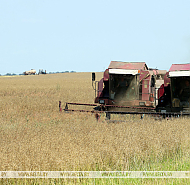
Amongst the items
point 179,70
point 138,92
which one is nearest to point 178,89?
point 179,70

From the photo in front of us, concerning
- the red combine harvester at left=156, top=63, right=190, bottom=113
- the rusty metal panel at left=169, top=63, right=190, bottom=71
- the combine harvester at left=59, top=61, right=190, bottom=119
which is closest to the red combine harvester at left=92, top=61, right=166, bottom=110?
the combine harvester at left=59, top=61, right=190, bottom=119

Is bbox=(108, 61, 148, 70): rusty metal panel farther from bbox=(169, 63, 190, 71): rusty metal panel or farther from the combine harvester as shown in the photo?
bbox=(169, 63, 190, 71): rusty metal panel

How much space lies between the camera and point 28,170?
18.4 ft

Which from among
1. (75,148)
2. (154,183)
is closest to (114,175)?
(154,183)

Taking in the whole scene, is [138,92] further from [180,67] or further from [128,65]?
[180,67]

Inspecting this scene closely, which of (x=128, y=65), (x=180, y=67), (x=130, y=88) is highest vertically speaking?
(x=128, y=65)

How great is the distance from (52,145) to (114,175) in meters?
1.73

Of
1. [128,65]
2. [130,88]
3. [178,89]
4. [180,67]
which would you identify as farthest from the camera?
[128,65]

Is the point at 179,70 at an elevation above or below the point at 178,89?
above

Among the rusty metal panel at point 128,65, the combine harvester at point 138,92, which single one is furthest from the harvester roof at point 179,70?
the rusty metal panel at point 128,65

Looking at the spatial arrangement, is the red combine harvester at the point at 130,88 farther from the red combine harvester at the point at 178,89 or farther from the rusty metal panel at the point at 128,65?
the red combine harvester at the point at 178,89

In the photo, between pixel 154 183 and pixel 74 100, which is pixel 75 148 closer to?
pixel 154 183

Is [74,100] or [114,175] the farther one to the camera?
[74,100]

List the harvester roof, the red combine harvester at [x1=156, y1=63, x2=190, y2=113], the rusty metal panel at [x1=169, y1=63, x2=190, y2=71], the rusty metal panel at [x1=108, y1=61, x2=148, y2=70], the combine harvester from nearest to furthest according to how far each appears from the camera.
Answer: the harvester roof < the red combine harvester at [x1=156, y1=63, x2=190, y2=113] < the rusty metal panel at [x1=169, y1=63, x2=190, y2=71] < the combine harvester < the rusty metal panel at [x1=108, y1=61, x2=148, y2=70]
